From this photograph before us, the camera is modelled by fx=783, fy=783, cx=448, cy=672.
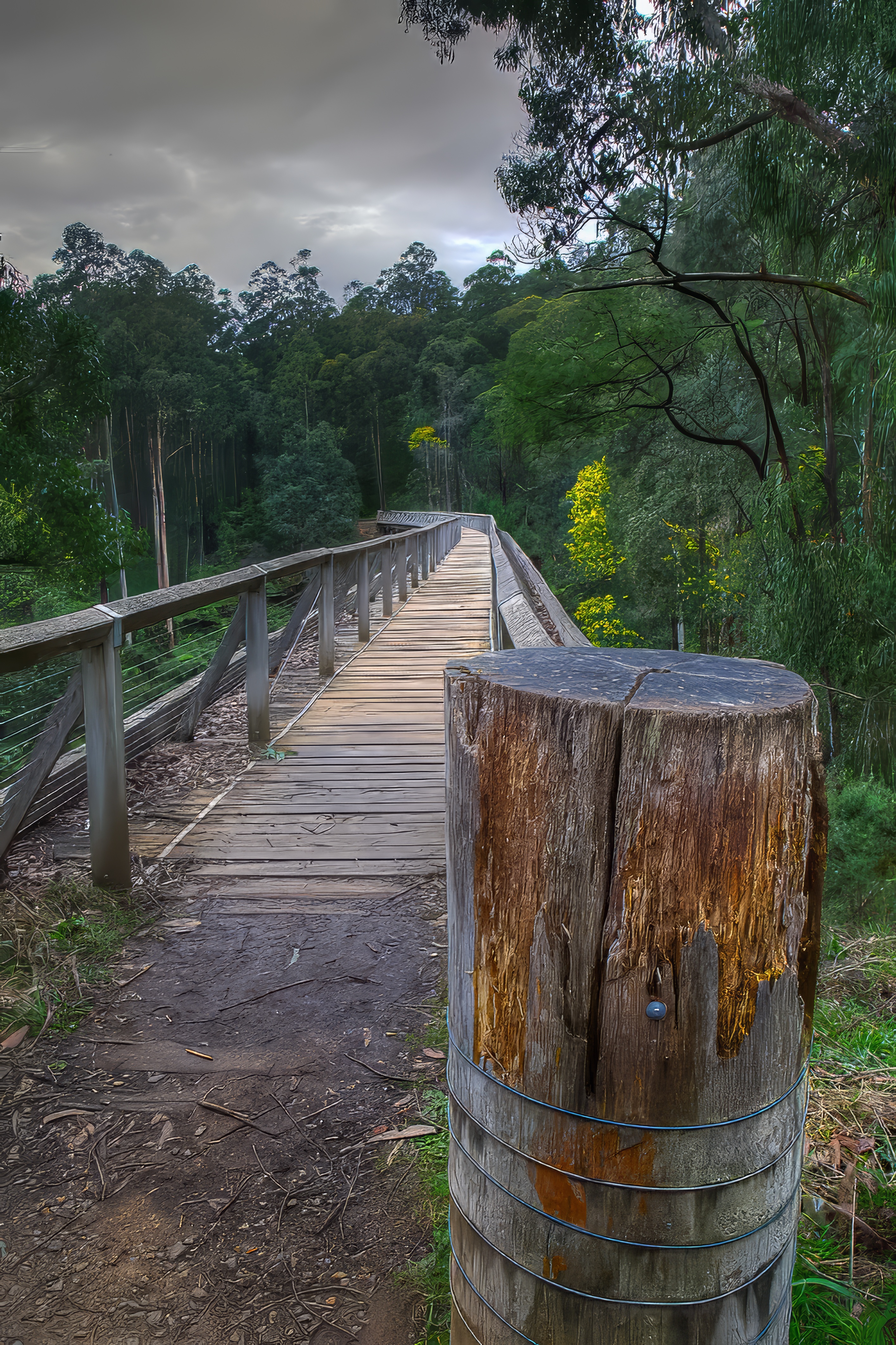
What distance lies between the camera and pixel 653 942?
79 cm

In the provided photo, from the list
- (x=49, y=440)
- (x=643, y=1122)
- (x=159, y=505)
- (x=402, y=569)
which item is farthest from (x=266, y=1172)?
(x=159, y=505)

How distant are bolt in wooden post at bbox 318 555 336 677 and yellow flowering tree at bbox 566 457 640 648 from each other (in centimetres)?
2282

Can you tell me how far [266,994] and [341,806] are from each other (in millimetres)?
1593

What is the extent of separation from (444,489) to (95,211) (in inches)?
1082

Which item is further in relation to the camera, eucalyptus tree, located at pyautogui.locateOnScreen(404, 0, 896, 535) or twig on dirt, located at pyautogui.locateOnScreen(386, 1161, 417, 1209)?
eucalyptus tree, located at pyautogui.locateOnScreen(404, 0, 896, 535)

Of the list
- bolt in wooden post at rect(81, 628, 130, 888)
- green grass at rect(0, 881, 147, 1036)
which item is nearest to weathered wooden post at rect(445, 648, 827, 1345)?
green grass at rect(0, 881, 147, 1036)

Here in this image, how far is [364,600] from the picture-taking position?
27.6 feet

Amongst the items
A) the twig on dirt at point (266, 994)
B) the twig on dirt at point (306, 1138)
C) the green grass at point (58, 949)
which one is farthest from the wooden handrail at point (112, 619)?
the twig on dirt at point (306, 1138)

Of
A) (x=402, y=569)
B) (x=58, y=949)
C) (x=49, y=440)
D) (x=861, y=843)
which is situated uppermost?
(x=49, y=440)

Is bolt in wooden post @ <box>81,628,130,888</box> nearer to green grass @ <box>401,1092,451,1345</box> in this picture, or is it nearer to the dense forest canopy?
green grass @ <box>401,1092,451,1345</box>

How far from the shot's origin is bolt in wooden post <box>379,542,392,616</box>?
33.2 ft

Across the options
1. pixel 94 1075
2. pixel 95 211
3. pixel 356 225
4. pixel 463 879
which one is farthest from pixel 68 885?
pixel 356 225

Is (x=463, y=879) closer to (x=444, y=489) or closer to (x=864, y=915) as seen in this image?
(x=864, y=915)

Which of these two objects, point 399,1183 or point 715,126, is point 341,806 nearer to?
point 399,1183
